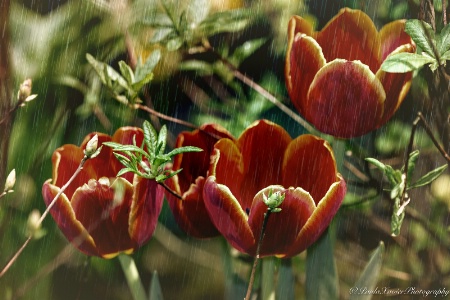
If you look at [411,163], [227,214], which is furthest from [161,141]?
[411,163]

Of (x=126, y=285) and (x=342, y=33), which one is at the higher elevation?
(x=342, y=33)

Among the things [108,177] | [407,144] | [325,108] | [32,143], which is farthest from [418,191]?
[32,143]

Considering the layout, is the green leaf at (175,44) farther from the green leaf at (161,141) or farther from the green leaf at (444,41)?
the green leaf at (444,41)

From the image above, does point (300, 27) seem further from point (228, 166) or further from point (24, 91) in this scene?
point (24, 91)

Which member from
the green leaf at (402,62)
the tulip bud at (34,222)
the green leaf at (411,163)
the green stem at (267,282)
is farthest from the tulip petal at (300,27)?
the tulip bud at (34,222)

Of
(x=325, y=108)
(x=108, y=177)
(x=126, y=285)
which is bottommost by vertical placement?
(x=126, y=285)

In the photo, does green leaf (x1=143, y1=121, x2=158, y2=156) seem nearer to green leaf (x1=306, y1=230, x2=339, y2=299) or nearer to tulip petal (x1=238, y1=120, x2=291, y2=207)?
tulip petal (x1=238, y1=120, x2=291, y2=207)

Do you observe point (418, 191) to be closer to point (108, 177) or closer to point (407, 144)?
point (407, 144)
